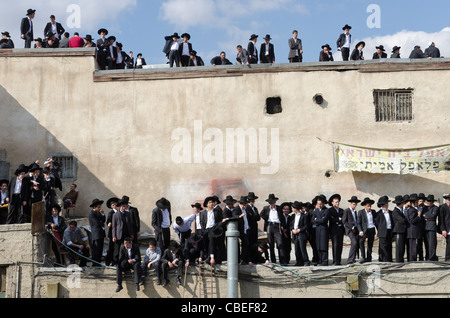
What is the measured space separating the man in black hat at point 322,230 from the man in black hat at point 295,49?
22.1 ft

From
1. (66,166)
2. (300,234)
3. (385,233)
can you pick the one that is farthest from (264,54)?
(385,233)

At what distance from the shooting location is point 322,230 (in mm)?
16531

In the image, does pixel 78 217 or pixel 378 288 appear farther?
pixel 78 217

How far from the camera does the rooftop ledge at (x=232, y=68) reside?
2133cm

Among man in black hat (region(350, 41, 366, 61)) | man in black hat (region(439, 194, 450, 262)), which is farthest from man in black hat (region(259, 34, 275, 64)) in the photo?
man in black hat (region(439, 194, 450, 262))

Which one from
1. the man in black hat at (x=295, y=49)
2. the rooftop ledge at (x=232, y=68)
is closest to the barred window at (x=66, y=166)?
the rooftop ledge at (x=232, y=68)

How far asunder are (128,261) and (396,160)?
9.01 meters

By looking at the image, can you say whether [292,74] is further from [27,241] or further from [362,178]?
[27,241]

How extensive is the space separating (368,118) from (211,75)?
485cm

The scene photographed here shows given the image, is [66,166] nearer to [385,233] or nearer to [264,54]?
[264,54]

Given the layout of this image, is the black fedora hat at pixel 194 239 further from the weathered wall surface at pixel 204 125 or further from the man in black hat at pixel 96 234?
the weathered wall surface at pixel 204 125

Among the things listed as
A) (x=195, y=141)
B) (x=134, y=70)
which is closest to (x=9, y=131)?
(x=134, y=70)

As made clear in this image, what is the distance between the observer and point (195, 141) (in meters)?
21.3
